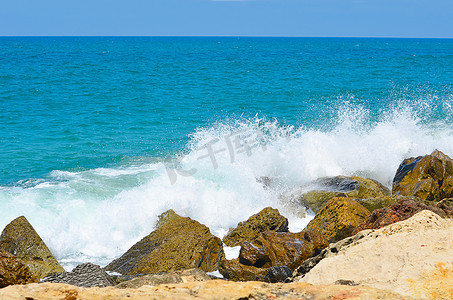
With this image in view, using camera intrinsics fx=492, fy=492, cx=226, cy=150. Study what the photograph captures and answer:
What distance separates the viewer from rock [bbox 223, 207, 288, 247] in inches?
301

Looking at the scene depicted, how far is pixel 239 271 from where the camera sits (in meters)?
6.19

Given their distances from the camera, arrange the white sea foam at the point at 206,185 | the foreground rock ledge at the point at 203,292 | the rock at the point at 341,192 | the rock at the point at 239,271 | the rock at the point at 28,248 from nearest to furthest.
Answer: the foreground rock ledge at the point at 203,292 → the rock at the point at 239,271 → the rock at the point at 28,248 → the white sea foam at the point at 206,185 → the rock at the point at 341,192

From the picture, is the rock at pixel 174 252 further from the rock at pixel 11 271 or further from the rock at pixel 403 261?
the rock at pixel 403 261

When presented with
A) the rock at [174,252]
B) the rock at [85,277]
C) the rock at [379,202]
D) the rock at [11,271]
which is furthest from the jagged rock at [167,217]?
the rock at [85,277]

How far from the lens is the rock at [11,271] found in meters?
4.70

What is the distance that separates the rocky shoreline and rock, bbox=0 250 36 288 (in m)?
0.01

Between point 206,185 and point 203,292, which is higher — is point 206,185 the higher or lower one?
the lower one

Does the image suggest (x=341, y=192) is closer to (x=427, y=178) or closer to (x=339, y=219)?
(x=427, y=178)

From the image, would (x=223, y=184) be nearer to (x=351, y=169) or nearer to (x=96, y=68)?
(x=351, y=169)

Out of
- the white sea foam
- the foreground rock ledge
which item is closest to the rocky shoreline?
the foreground rock ledge

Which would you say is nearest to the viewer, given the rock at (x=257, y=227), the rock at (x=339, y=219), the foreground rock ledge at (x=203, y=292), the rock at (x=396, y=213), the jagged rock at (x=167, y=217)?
the foreground rock ledge at (x=203, y=292)

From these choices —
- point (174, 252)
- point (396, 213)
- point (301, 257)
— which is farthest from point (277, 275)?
point (174, 252)

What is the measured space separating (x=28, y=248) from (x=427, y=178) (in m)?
6.86

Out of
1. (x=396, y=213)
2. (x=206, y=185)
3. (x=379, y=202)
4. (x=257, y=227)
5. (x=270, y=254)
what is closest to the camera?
(x=396, y=213)
